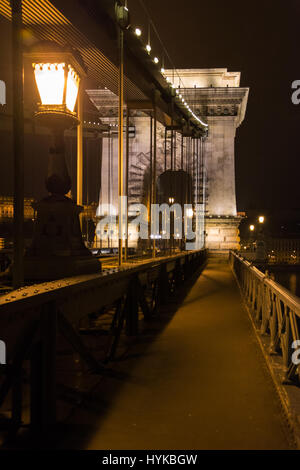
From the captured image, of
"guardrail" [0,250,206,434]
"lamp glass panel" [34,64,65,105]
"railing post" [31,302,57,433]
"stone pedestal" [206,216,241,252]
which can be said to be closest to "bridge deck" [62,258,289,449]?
"railing post" [31,302,57,433]

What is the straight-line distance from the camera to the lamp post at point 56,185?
470 cm

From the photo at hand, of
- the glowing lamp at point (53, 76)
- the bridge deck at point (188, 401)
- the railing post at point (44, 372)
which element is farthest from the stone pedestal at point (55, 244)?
the railing post at point (44, 372)

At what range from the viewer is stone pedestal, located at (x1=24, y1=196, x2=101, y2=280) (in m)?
4.74

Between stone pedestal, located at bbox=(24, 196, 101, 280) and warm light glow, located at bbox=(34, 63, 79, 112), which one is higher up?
warm light glow, located at bbox=(34, 63, 79, 112)

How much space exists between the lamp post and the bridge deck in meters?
1.36

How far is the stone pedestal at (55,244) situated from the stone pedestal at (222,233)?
104ft

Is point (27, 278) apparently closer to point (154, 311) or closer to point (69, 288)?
point (69, 288)

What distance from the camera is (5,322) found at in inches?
109

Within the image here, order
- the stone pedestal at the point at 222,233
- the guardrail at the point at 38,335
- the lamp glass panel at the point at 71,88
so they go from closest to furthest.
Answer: the guardrail at the point at 38,335 < the lamp glass panel at the point at 71,88 < the stone pedestal at the point at 222,233

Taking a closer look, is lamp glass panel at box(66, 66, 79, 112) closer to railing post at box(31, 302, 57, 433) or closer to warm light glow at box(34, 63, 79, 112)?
warm light glow at box(34, 63, 79, 112)

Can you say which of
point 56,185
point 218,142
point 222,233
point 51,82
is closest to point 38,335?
point 56,185

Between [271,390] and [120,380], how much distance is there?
1.56m

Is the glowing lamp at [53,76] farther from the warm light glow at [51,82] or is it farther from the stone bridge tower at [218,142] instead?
the stone bridge tower at [218,142]
